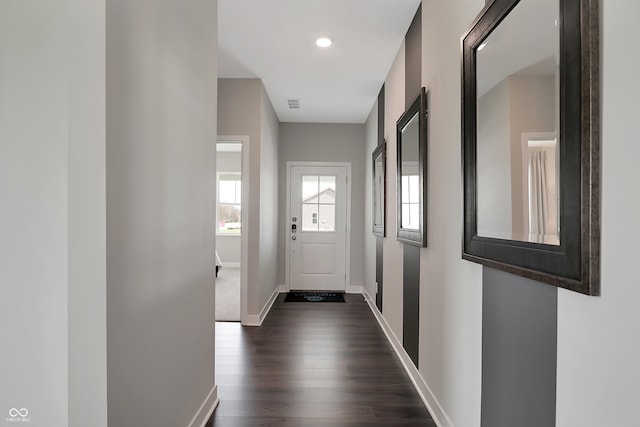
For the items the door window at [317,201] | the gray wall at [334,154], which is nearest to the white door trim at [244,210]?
the gray wall at [334,154]

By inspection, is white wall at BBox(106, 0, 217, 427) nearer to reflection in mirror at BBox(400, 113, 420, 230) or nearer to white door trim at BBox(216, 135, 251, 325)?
reflection in mirror at BBox(400, 113, 420, 230)

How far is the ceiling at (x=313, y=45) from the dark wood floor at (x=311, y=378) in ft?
8.69

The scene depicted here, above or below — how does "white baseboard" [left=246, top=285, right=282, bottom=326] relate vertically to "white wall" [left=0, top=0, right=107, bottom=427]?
below

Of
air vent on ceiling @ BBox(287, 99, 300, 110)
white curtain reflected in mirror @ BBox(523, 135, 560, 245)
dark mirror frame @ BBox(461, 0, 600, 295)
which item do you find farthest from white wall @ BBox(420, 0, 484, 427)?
air vent on ceiling @ BBox(287, 99, 300, 110)

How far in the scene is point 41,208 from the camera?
871 mm

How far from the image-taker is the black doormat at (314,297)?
496 cm

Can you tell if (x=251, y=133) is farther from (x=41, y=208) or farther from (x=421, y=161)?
(x=41, y=208)

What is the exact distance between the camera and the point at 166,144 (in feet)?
4.82

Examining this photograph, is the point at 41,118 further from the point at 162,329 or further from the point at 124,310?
the point at 162,329

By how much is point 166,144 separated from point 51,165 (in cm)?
63

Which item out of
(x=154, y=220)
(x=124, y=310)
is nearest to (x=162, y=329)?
(x=124, y=310)

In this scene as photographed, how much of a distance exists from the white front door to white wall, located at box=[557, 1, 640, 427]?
4.69 meters

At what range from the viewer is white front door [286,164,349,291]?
18.1ft

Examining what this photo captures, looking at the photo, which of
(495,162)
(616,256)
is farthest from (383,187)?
(616,256)
